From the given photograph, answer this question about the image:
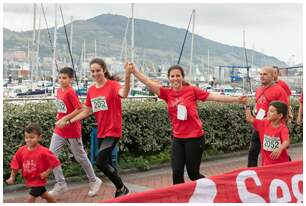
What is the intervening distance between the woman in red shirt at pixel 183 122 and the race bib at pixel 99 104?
581 millimetres

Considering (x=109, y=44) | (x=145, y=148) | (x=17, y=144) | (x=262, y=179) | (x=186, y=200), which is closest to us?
(x=186, y=200)

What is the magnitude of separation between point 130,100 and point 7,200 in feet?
11.3

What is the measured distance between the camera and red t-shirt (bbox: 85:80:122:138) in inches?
240

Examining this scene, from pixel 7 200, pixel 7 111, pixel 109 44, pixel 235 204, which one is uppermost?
pixel 109 44

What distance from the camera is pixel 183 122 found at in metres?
5.80

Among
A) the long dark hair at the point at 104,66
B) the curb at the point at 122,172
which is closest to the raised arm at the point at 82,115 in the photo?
the long dark hair at the point at 104,66

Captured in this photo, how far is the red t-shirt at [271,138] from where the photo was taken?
5680mm

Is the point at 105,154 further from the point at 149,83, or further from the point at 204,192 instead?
the point at 204,192

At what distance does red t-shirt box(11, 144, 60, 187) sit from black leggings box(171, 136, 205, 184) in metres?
1.39

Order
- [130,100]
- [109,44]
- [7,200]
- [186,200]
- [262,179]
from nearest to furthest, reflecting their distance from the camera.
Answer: [186,200] < [262,179] < [7,200] < [130,100] < [109,44]

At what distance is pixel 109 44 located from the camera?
85.6 metres

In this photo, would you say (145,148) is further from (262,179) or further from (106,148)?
(262,179)

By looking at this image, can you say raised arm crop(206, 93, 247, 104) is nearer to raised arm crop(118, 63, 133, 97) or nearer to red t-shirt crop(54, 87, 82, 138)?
raised arm crop(118, 63, 133, 97)

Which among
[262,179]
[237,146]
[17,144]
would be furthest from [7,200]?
[237,146]
